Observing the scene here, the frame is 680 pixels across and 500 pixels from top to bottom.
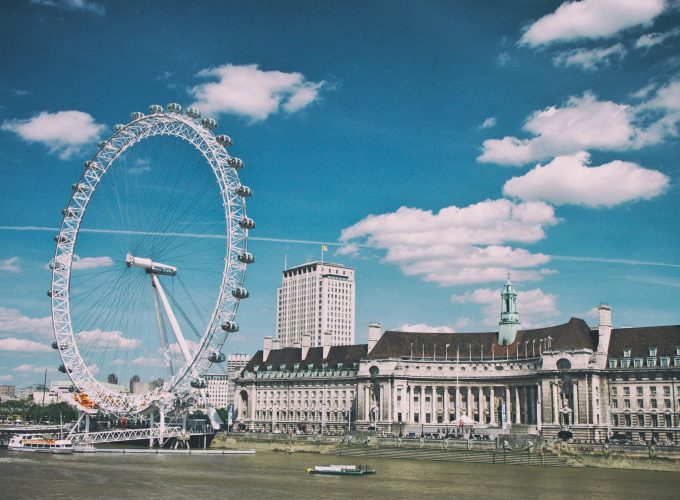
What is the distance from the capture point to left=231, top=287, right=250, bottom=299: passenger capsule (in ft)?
311

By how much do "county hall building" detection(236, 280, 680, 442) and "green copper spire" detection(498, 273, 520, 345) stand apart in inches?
7.1

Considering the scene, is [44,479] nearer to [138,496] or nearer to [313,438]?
[138,496]

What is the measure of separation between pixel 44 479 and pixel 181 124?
44.0m

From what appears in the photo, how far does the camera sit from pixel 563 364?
12494 cm

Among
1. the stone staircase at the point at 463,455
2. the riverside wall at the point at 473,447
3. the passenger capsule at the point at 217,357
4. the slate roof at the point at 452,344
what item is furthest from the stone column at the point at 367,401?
the passenger capsule at the point at 217,357

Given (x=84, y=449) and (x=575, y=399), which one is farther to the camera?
(x=575, y=399)

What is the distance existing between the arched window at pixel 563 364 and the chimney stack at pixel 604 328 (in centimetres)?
522

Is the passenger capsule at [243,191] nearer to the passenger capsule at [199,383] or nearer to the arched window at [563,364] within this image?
the passenger capsule at [199,383]

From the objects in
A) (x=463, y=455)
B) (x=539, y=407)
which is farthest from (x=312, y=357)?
(x=463, y=455)

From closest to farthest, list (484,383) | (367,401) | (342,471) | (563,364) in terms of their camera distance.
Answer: (342,471) < (563,364) < (484,383) < (367,401)

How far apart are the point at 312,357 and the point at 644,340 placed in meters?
64.4

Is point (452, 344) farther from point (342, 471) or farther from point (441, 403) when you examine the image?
point (342, 471)

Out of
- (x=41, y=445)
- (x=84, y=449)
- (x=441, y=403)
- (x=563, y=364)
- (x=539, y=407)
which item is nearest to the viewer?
(x=84, y=449)

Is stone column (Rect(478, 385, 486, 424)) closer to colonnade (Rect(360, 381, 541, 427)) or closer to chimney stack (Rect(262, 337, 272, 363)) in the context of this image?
colonnade (Rect(360, 381, 541, 427))
